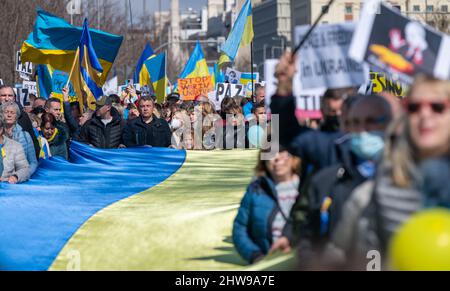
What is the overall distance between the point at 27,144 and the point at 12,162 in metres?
0.50

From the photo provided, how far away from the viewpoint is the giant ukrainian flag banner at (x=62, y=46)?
61.8 feet

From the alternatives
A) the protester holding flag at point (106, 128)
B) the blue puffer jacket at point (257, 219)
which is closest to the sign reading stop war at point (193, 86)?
the protester holding flag at point (106, 128)

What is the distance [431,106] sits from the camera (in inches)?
154

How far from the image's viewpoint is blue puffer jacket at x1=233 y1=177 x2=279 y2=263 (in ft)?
21.0

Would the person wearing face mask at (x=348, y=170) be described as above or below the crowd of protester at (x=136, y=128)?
above

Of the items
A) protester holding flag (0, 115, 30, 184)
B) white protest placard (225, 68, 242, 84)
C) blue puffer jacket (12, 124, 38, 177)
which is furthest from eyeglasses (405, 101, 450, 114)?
white protest placard (225, 68, 242, 84)

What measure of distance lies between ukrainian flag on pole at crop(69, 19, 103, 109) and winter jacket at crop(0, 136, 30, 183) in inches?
229

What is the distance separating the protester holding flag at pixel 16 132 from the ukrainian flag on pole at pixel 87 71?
17.0 feet

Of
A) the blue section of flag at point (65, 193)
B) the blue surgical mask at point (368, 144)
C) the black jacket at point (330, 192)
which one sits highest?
the blue surgical mask at point (368, 144)

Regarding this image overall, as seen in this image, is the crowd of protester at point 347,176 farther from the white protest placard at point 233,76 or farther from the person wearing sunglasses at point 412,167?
the white protest placard at point 233,76

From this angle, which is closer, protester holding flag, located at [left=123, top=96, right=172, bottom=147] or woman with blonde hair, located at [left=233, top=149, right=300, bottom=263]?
woman with blonde hair, located at [left=233, top=149, right=300, bottom=263]

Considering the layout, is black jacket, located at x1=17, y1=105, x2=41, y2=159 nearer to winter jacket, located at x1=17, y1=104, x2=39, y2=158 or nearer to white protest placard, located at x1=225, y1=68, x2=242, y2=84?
winter jacket, located at x1=17, y1=104, x2=39, y2=158

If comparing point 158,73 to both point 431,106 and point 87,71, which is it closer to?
point 87,71

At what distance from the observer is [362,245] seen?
415cm
